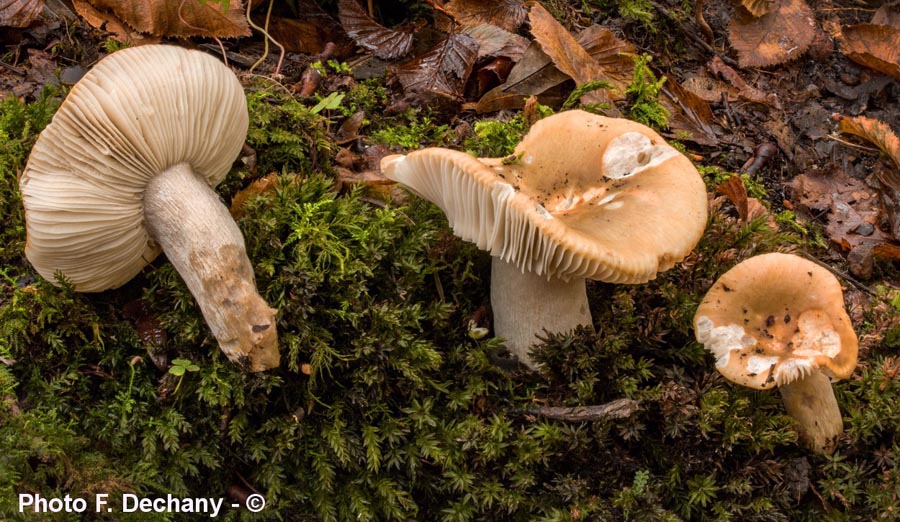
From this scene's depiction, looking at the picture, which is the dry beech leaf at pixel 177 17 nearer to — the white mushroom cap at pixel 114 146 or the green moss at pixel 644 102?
the white mushroom cap at pixel 114 146

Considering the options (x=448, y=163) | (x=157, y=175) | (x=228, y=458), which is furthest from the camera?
(x=228, y=458)

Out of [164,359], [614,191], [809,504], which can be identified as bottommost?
[809,504]

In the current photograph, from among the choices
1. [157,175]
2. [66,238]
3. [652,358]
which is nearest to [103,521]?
[66,238]

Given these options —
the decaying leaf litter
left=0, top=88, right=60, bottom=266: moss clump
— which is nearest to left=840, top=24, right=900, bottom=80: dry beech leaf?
the decaying leaf litter

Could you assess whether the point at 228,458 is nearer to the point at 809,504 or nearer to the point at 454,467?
the point at 454,467

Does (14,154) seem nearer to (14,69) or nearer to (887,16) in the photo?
(14,69)

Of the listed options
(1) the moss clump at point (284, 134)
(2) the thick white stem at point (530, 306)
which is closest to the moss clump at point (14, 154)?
(1) the moss clump at point (284, 134)

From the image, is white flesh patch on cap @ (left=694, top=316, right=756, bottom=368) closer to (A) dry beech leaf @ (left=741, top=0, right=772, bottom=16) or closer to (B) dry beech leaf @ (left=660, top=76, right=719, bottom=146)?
(B) dry beech leaf @ (left=660, top=76, right=719, bottom=146)

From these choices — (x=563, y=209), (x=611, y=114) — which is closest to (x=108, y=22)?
(x=563, y=209)
